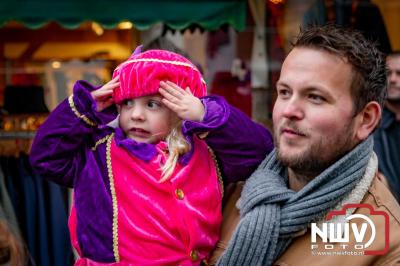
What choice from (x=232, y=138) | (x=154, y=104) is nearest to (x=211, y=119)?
(x=232, y=138)

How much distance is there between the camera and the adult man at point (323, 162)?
1890mm

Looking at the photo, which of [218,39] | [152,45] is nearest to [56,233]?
[152,45]

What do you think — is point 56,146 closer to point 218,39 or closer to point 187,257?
point 187,257

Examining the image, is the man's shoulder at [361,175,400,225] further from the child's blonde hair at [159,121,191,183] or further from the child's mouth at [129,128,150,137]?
the child's mouth at [129,128,150,137]

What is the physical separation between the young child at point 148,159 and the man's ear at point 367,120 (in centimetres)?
40

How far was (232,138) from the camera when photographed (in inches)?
86.9

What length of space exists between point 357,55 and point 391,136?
9.34 feet

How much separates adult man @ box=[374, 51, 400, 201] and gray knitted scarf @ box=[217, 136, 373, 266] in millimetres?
2537

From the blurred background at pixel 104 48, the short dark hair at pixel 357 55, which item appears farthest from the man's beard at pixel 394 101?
the short dark hair at pixel 357 55

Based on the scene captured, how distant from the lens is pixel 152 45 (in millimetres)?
4062

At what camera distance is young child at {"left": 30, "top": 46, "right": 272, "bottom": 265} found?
2.19 meters

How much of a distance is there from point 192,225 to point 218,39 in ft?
11.8

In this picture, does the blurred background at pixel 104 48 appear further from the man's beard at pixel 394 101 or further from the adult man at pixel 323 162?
the adult man at pixel 323 162

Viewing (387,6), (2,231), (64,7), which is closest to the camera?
(2,231)
